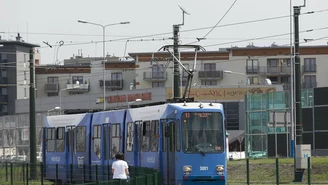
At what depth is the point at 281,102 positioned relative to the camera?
60000mm

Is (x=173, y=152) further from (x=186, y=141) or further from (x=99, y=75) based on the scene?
(x=99, y=75)

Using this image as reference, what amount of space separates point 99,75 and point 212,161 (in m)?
98.3

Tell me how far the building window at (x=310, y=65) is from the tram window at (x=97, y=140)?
259 ft

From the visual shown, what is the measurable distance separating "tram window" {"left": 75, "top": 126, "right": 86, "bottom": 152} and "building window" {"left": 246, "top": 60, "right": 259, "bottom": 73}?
3042 inches

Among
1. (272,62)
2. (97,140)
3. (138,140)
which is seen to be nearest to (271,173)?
(97,140)

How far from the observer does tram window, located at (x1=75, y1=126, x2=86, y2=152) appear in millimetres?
38719

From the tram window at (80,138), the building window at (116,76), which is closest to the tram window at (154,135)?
the tram window at (80,138)

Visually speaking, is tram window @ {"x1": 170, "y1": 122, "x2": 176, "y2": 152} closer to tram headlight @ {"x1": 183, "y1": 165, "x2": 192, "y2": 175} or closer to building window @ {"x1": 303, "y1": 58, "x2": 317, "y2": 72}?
tram headlight @ {"x1": 183, "y1": 165, "x2": 192, "y2": 175}

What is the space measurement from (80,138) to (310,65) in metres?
78.1

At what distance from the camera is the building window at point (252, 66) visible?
115 meters

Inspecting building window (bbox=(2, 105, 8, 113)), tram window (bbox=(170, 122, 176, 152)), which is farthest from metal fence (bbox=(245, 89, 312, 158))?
building window (bbox=(2, 105, 8, 113))

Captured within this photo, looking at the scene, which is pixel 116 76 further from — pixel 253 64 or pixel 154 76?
pixel 253 64

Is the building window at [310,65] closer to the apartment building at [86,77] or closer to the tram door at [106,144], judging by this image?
the apartment building at [86,77]

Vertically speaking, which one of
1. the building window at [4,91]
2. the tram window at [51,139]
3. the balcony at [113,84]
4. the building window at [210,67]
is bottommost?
the tram window at [51,139]
